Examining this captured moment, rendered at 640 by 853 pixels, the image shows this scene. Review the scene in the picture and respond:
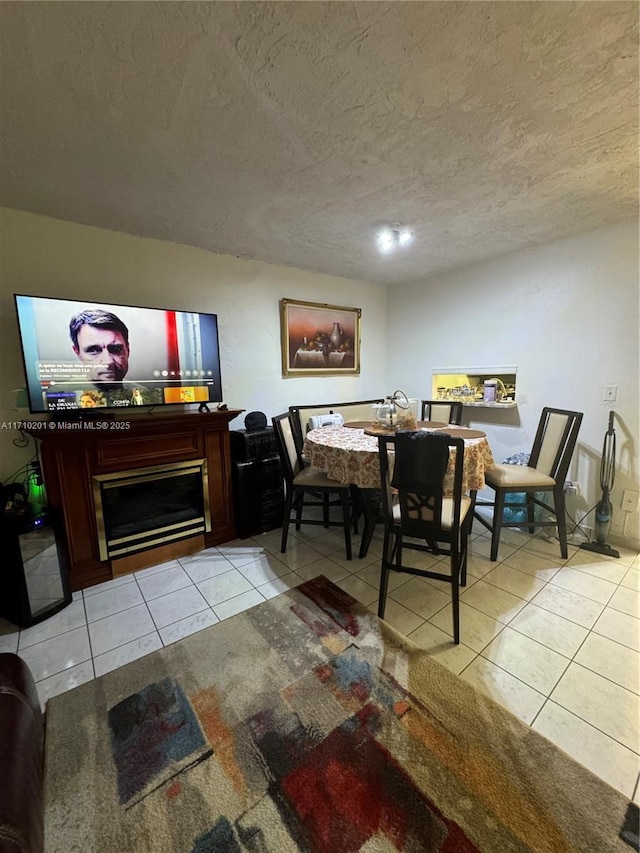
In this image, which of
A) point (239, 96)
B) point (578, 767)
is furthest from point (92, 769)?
point (239, 96)

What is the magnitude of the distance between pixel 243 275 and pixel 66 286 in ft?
4.39

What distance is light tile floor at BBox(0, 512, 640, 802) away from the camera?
1.37m

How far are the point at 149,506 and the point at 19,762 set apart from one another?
1776 mm

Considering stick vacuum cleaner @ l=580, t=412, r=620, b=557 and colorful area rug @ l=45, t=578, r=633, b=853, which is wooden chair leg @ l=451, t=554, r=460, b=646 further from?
stick vacuum cleaner @ l=580, t=412, r=620, b=557

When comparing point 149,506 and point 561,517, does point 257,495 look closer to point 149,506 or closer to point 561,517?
point 149,506

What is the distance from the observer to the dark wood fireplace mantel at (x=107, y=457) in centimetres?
208

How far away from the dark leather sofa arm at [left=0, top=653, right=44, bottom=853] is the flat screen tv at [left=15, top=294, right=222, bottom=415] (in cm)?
151

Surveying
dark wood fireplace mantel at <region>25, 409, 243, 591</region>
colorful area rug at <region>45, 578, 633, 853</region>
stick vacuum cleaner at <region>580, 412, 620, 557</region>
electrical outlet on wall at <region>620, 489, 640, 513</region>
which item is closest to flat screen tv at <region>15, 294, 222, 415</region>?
dark wood fireplace mantel at <region>25, 409, 243, 591</region>

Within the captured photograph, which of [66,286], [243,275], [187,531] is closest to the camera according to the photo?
[66,286]

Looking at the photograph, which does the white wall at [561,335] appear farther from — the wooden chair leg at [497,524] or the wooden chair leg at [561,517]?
the wooden chair leg at [497,524]

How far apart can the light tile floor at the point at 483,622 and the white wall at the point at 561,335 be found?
87cm

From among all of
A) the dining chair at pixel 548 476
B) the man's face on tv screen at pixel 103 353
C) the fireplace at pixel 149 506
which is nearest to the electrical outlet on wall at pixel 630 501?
the dining chair at pixel 548 476

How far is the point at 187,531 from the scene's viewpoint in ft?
8.61

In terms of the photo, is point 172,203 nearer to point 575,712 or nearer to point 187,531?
point 187,531
